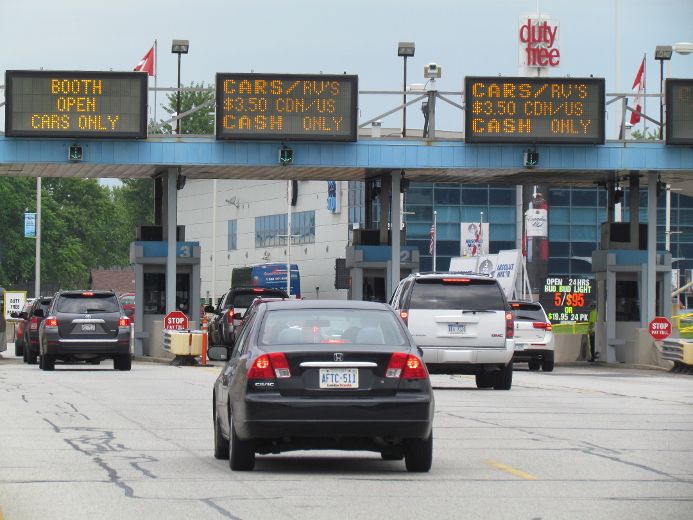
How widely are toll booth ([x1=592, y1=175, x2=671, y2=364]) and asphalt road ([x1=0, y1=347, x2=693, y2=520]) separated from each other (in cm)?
2015

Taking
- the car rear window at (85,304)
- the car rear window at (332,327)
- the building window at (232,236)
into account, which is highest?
the building window at (232,236)

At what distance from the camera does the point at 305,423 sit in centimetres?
1296

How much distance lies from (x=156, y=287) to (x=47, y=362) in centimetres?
1150

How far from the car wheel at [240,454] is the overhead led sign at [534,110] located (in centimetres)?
2790

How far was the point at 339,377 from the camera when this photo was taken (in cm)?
1312

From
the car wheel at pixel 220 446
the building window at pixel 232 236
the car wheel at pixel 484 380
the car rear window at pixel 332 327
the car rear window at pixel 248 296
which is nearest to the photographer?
the car rear window at pixel 332 327

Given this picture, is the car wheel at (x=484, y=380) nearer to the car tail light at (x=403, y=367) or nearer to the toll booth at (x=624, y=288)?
the car tail light at (x=403, y=367)

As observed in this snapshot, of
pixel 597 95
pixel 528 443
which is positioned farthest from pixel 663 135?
pixel 528 443

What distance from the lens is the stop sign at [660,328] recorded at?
4009 cm

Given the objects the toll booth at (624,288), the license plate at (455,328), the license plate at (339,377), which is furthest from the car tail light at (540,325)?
the license plate at (339,377)

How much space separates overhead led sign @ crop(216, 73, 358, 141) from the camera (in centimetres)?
4012

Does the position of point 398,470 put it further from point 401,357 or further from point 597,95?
point 597,95

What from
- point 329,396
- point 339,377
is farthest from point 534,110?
point 329,396

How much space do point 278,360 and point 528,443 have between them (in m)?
4.27
